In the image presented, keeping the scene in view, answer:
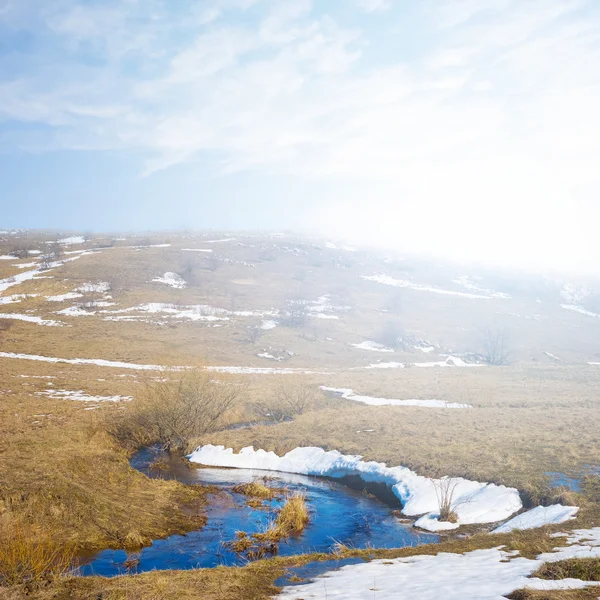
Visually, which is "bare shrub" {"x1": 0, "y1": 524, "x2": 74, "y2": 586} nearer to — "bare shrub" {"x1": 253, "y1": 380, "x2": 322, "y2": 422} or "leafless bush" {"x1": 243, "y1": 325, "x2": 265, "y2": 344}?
"bare shrub" {"x1": 253, "y1": 380, "x2": 322, "y2": 422}

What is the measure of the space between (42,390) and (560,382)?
5901cm

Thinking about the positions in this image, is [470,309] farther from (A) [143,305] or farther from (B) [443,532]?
(B) [443,532]

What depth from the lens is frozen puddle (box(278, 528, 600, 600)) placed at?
29.9ft

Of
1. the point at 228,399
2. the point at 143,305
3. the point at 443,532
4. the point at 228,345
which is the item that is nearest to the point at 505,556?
the point at 443,532

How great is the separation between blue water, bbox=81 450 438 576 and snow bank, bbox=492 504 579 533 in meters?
2.78

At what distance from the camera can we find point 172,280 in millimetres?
115250

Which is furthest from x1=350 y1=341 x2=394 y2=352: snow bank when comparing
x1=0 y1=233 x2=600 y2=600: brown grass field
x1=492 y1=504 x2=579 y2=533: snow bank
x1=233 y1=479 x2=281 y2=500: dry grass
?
x1=492 y1=504 x2=579 y2=533: snow bank

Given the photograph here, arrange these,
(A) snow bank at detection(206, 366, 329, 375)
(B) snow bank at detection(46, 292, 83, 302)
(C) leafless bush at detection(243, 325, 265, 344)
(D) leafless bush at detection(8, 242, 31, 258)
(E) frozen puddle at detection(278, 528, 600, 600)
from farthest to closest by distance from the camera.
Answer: (D) leafless bush at detection(8, 242, 31, 258) → (B) snow bank at detection(46, 292, 83, 302) → (C) leafless bush at detection(243, 325, 265, 344) → (A) snow bank at detection(206, 366, 329, 375) → (E) frozen puddle at detection(278, 528, 600, 600)

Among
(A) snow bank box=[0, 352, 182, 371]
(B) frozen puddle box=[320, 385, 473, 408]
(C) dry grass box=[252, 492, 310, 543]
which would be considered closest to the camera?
(C) dry grass box=[252, 492, 310, 543]

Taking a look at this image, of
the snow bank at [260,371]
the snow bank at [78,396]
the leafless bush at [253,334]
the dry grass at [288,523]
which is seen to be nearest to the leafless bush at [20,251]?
the leafless bush at [253,334]

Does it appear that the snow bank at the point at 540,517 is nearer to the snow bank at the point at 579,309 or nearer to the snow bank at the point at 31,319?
the snow bank at the point at 31,319

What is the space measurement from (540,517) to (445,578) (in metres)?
8.10

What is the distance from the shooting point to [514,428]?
30875 millimetres

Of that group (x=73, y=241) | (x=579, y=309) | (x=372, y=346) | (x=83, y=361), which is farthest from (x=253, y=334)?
(x=579, y=309)
